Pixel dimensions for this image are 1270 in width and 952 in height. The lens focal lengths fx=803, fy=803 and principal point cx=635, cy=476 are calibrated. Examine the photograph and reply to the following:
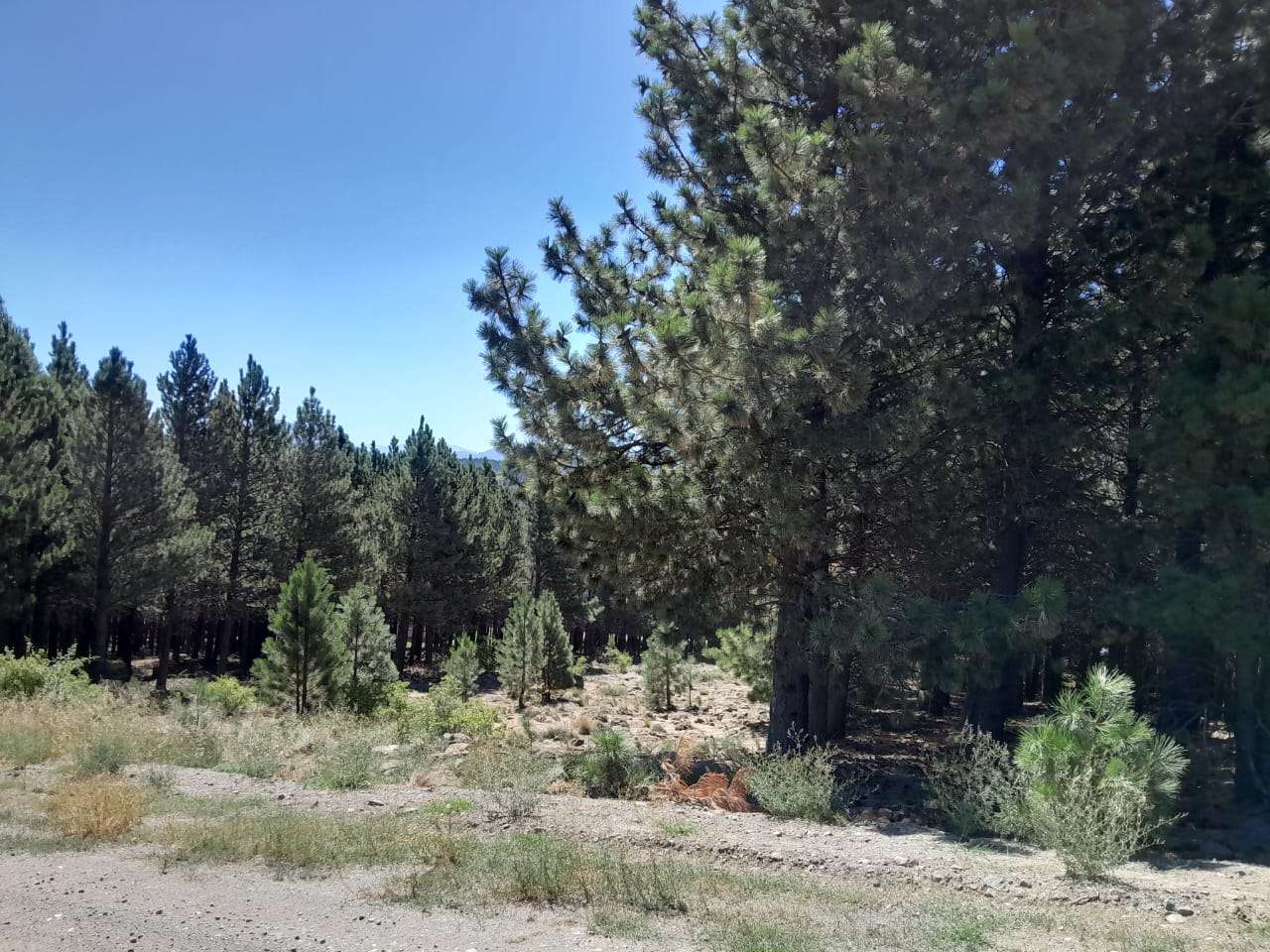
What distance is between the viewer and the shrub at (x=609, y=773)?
10031 mm

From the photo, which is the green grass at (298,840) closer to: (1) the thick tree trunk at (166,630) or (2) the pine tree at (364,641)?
(2) the pine tree at (364,641)

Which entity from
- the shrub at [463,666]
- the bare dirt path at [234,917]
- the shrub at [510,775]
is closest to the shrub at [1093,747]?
A: the bare dirt path at [234,917]

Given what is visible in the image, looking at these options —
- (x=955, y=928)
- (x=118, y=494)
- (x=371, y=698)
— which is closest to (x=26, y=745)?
(x=371, y=698)

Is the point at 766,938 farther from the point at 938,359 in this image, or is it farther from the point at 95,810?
the point at 938,359

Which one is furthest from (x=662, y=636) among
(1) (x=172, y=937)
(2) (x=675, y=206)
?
(1) (x=172, y=937)

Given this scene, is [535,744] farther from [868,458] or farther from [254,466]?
[254,466]

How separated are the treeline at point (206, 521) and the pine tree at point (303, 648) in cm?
468

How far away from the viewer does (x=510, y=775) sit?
32.3ft

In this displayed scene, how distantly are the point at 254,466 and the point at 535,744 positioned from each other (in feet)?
74.6

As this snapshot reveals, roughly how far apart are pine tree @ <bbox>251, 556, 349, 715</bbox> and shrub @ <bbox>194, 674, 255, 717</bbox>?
728mm

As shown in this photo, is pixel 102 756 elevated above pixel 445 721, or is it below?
above

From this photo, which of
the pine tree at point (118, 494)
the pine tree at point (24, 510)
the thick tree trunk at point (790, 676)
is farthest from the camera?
the pine tree at point (118, 494)

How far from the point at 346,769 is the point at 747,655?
10.6m

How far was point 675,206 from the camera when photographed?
12.3 m
